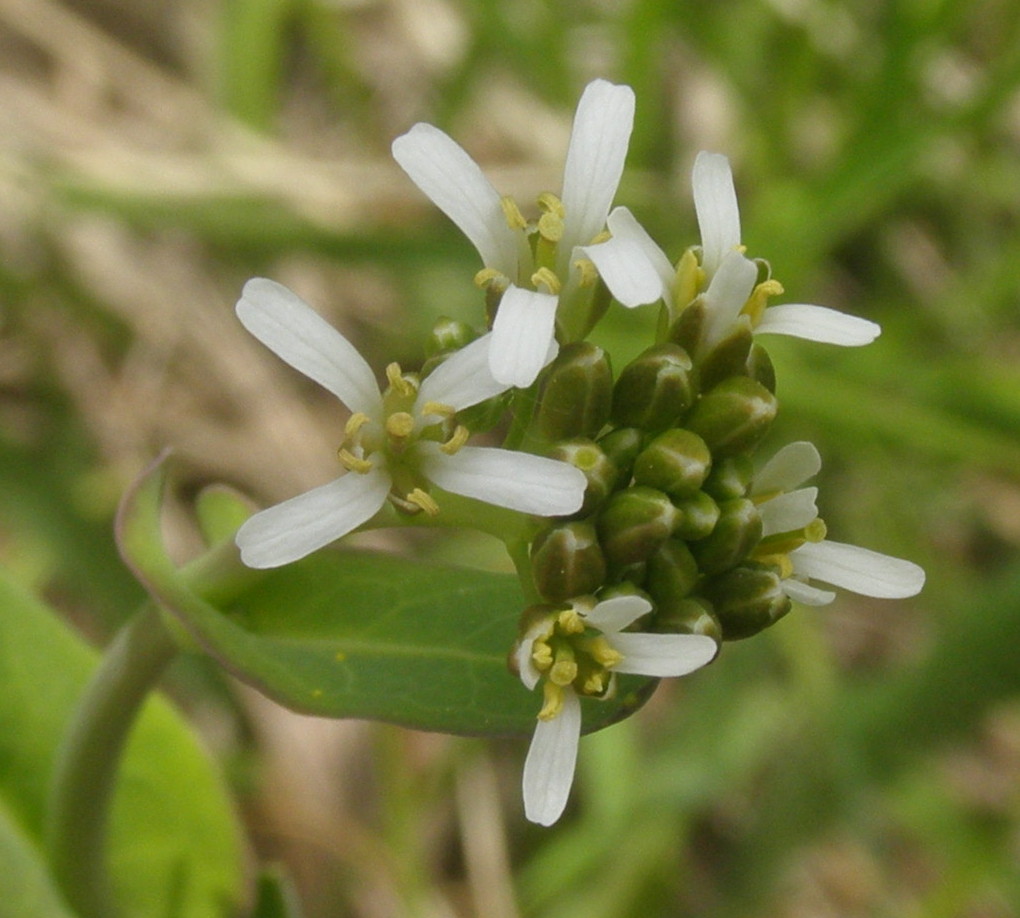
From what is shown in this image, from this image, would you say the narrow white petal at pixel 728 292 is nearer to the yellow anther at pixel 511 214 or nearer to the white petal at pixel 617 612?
the yellow anther at pixel 511 214

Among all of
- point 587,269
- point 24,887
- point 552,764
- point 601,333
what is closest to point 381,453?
point 587,269

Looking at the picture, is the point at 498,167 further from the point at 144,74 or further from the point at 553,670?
the point at 553,670

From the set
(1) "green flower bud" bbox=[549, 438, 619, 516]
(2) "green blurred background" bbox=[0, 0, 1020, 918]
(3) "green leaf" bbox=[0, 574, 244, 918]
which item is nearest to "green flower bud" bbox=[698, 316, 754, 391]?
(1) "green flower bud" bbox=[549, 438, 619, 516]

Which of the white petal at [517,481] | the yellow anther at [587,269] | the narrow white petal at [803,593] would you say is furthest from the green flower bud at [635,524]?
the yellow anther at [587,269]

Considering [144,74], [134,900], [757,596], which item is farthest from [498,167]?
[757,596]

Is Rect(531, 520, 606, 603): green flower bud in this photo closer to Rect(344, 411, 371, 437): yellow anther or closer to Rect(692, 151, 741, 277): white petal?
Rect(344, 411, 371, 437): yellow anther
